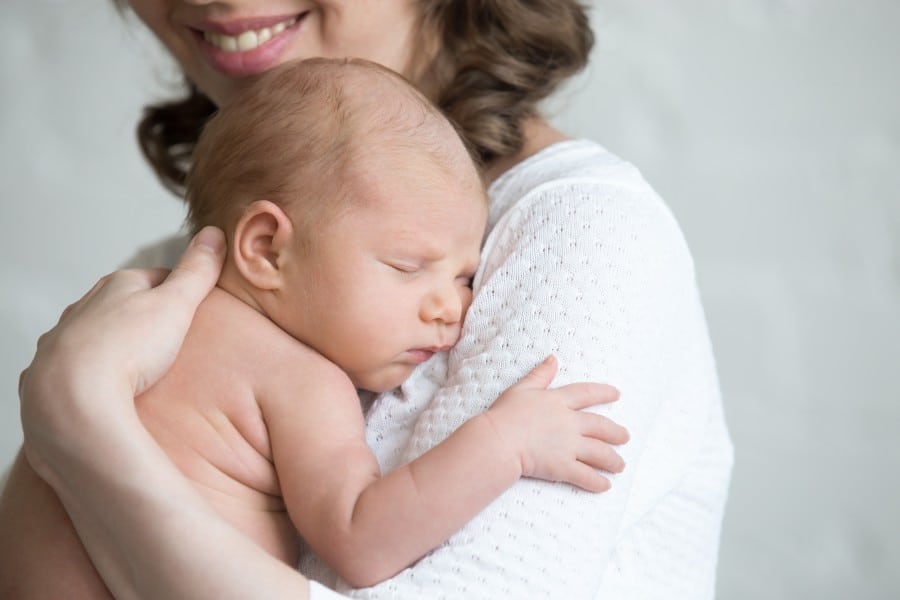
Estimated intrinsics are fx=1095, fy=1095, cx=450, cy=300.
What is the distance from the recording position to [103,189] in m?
2.97

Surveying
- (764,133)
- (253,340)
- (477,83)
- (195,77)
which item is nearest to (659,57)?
(764,133)

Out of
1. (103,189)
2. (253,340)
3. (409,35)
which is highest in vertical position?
(409,35)

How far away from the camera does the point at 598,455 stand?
1109 mm

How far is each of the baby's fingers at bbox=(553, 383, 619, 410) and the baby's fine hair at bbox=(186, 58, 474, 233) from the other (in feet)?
1.03

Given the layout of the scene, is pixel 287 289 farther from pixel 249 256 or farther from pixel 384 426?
pixel 384 426

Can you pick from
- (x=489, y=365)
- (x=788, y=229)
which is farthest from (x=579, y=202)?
(x=788, y=229)

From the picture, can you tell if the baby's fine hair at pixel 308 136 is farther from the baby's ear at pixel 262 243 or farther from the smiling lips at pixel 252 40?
the smiling lips at pixel 252 40

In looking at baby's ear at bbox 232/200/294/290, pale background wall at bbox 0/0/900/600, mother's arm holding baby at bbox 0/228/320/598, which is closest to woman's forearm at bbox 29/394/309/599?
mother's arm holding baby at bbox 0/228/320/598

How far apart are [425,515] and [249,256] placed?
37 centimetres

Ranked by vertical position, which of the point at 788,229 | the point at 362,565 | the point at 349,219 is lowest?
the point at 788,229

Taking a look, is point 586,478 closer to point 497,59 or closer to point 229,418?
point 229,418

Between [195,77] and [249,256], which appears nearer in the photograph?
[249,256]

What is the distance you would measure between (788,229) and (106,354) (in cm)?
173

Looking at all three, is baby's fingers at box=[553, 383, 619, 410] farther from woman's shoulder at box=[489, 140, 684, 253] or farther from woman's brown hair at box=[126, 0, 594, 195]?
woman's brown hair at box=[126, 0, 594, 195]
